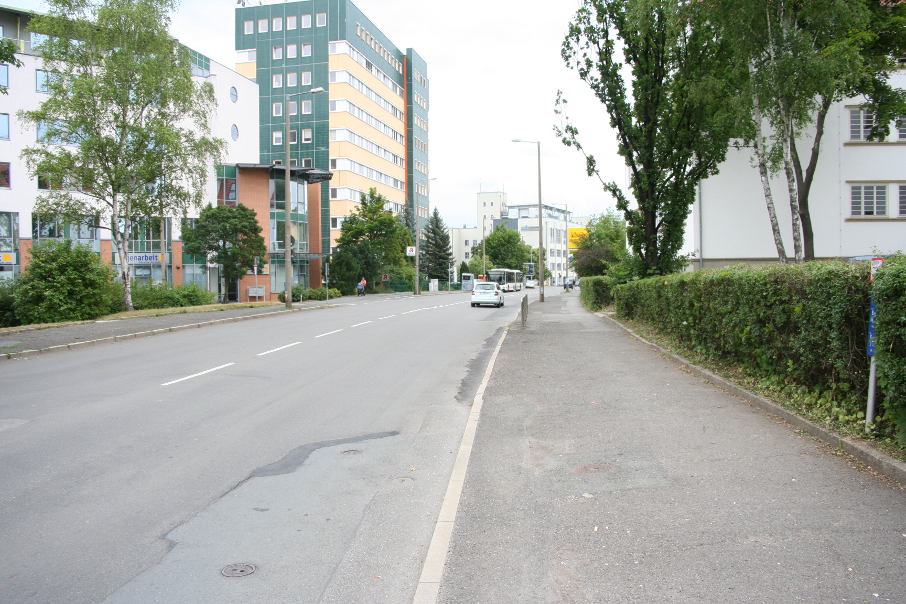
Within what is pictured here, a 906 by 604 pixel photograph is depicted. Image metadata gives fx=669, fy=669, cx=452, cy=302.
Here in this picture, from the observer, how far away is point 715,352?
1142cm

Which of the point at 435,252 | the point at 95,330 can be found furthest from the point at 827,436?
the point at 435,252

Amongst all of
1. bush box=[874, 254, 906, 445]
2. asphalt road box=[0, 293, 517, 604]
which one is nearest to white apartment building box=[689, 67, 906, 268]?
asphalt road box=[0, 293, 517, 604]

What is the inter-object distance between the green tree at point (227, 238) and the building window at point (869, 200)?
35.0 metres

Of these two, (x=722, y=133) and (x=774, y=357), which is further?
(x=722, y=133)

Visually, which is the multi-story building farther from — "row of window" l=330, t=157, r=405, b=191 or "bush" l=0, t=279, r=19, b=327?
"bush" l=0, t=279, r=19, b=327

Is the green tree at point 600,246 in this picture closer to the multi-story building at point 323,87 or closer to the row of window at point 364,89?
the multi-story building at point 323,87

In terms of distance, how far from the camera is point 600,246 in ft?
189

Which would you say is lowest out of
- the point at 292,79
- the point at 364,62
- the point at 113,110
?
the point at 113,110

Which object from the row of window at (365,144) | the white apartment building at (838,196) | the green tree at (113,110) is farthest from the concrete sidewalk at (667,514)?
the row of window at (365,144)

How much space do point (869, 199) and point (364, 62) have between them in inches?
2419

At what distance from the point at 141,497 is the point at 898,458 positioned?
602 centimetres

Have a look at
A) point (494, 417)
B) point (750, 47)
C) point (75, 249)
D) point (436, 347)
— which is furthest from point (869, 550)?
point (75, 249)

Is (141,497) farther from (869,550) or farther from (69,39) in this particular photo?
(69,39)

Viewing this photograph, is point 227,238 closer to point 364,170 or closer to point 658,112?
point 658,112
